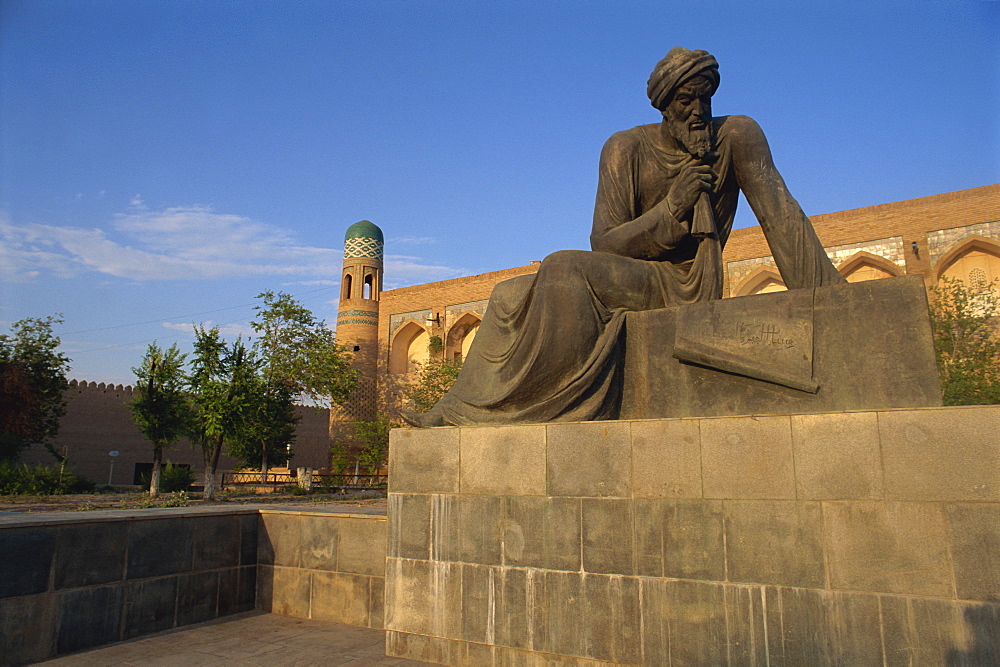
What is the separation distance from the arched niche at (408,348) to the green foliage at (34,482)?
46.4ft

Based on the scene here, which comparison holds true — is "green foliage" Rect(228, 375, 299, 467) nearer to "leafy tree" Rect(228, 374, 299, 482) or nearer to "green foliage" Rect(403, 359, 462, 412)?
"leafy tree" Rect(228, 374, 299, 482)

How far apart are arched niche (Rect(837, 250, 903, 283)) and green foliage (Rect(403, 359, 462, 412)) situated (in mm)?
12722

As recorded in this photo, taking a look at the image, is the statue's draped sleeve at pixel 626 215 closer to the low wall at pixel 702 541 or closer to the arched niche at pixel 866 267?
the low wall at pixel 702 541

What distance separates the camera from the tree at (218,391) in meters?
16.6

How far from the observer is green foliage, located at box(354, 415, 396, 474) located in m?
26.4

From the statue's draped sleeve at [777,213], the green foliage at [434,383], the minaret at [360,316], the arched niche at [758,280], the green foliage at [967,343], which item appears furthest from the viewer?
the minaret at [360,316]

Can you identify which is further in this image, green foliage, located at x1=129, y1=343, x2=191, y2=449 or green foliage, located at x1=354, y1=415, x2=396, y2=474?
green foliage, located at x1=354, y1=415, x2=396, y2=474

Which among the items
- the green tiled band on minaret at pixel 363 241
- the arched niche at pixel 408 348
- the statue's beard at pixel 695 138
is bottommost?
the statue's beard at pixel 695 138

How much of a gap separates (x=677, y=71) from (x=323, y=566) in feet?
12.2

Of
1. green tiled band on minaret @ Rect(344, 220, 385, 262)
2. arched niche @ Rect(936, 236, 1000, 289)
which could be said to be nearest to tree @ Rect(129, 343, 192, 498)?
green tiled band on minaret @ Rect(344, 220, 385, 262)

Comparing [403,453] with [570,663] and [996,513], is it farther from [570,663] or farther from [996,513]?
[996,513]

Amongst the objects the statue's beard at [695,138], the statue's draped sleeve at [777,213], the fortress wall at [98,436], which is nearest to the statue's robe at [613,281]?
the statue's draped sleeve at [777,213]

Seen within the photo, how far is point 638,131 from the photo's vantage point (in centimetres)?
397

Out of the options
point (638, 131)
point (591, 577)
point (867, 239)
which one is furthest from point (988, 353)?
point (591, 577)
